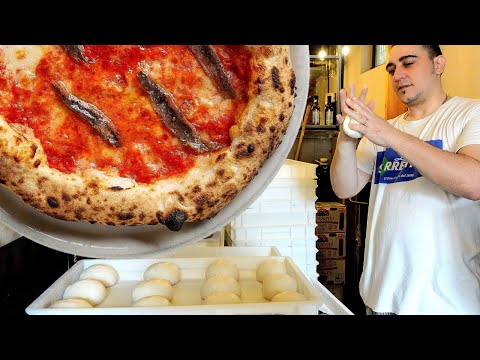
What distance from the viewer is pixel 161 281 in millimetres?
1502

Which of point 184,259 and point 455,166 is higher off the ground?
point 455,166

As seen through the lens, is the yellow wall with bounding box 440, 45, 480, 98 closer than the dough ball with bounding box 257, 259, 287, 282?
No

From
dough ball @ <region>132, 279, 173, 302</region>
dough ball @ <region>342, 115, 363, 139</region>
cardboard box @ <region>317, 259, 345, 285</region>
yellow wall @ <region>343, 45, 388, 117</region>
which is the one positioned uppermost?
yellow wall @ <region>343, 45, 388, 117</region>

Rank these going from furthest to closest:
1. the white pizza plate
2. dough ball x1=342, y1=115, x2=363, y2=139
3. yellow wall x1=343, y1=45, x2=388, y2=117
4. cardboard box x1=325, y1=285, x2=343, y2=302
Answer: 1. yellow wall x1=343, y1=45, x2=388, y2=117
2. cardboard box x1=325, y1=285, x2=343, y2=302
3. dough ball x1=342, y1=115, x2=363, y2=139
4. the white pizza plate

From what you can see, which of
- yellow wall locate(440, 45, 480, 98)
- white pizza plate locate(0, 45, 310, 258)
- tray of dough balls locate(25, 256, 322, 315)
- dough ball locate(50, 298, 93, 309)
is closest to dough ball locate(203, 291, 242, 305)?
tray of dough balls locate(25, 256, 322, 315)

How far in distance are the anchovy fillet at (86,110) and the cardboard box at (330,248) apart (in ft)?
9.94

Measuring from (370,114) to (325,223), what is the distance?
2.32 m

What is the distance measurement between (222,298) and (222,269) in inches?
8.6

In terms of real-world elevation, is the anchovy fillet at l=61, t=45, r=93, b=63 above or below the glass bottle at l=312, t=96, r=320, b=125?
below

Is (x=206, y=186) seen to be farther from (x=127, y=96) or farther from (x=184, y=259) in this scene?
(x=184, y=259)

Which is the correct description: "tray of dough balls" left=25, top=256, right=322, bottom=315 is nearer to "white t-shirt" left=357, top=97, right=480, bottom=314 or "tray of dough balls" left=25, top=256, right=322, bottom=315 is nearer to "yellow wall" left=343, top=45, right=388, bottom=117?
"white t-shirt" left=357, top=97, right=480, bottom=314

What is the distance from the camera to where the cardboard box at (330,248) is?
11.6 ft

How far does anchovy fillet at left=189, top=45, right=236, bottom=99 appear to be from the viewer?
67cm
